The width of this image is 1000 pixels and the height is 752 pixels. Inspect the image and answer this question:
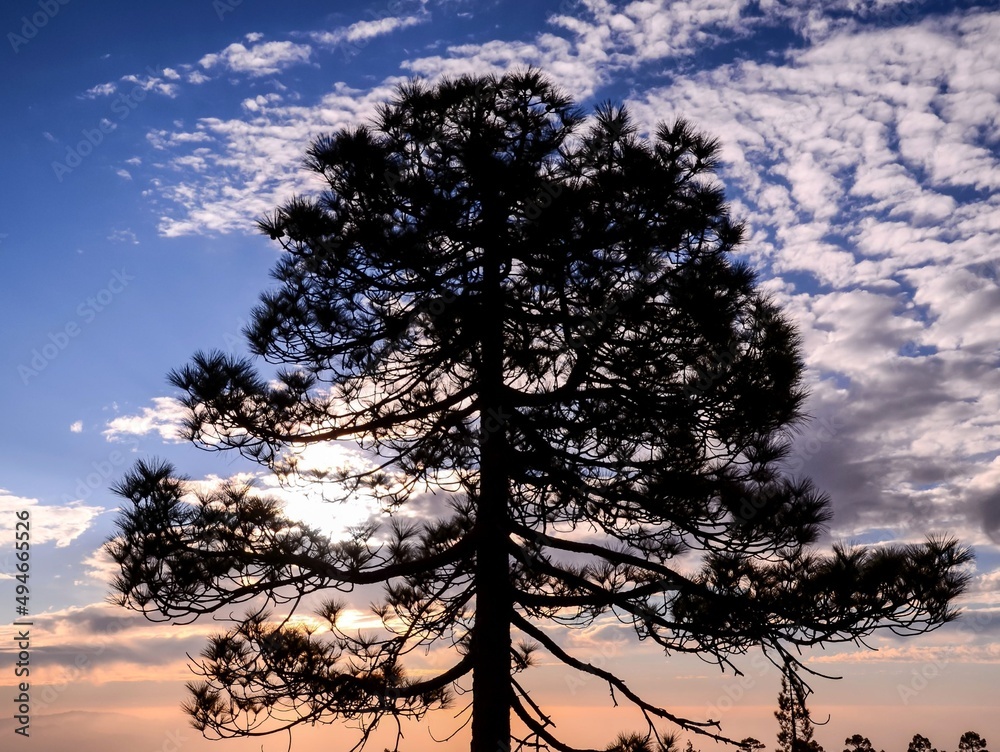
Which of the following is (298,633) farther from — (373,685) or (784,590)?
(784,590)

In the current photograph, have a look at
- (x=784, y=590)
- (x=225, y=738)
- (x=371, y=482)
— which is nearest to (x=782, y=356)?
(x=784, y=590)

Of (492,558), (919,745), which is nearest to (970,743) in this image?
(919,745)

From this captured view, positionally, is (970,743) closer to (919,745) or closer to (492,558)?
(919,745)

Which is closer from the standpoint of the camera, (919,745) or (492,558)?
(492,558)

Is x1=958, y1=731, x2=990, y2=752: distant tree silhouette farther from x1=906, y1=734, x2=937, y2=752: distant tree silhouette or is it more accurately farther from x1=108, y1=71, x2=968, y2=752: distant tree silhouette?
x1=108, y1=71, x2=968, y2=752: distant tree silhouette

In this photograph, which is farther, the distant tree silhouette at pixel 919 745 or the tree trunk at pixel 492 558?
the distant tree silhouette at pixel 919 745

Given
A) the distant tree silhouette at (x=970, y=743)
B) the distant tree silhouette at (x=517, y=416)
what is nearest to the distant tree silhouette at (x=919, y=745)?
the distant tree silhouette at (x=970, y=743)

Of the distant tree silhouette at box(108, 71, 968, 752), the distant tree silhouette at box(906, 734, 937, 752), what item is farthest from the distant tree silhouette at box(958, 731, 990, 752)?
the distant tree silhouette at box(108, 71, 968, 752)

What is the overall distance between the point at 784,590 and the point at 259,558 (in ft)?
15.7

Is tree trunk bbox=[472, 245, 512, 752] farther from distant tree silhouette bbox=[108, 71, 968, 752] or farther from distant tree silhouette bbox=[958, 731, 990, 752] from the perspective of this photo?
distant tree silhouette bbox=[958, 731, 990, 752]

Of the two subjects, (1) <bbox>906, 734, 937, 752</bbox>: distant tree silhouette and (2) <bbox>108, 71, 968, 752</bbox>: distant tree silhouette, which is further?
(1) <bbox>906, 734, 937, 752</bbox>: distant tree silhouette

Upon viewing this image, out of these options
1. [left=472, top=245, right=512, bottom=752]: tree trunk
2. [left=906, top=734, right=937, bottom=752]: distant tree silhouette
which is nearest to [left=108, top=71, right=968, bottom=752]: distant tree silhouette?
[left=472, top=245, right=512, bottom=752]: tree trunk

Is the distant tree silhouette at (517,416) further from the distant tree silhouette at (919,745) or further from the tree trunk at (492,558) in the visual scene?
the distant tree silhouette at (919,745)

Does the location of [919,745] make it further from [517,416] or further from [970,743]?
[517,416]
